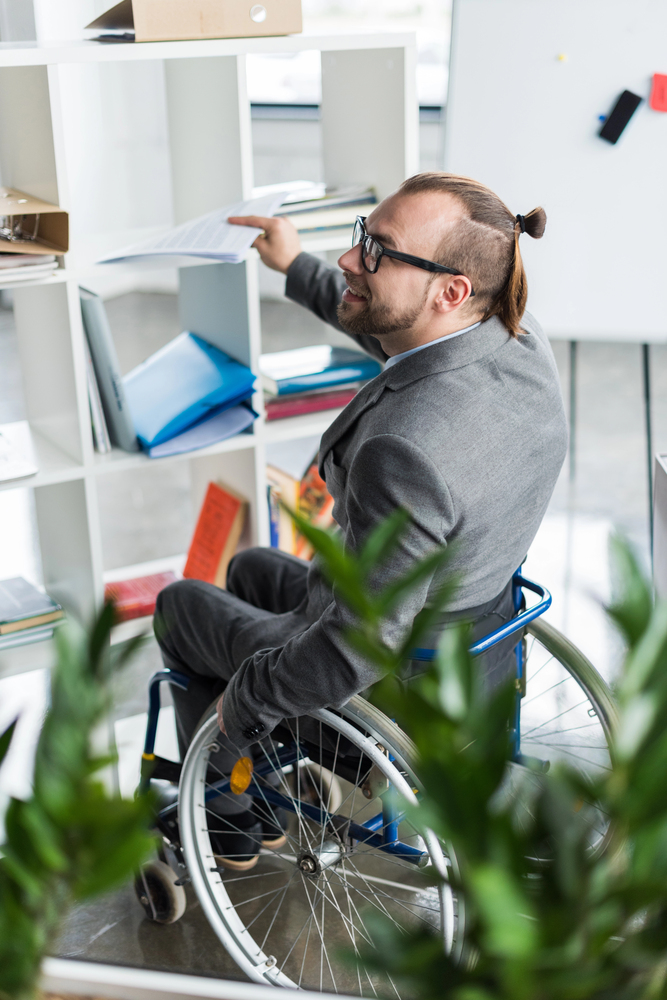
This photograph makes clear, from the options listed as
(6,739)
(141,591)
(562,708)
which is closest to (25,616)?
(141,591)

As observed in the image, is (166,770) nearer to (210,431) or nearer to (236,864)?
(236,864)

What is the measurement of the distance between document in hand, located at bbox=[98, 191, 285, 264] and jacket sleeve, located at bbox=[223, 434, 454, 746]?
59cm

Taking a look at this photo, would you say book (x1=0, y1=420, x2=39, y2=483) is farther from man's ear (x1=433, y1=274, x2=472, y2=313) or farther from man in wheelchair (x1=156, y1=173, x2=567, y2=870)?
man's ear (x1=433, y1=274, x2=472, y2=313)

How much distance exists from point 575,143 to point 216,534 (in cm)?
142

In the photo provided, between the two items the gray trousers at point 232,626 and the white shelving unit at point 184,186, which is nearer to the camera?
the gray trousers at point 232,626

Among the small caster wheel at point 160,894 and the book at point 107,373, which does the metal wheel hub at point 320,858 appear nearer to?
the small caster wheel at point 160,894

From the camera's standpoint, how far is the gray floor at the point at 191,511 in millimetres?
1748

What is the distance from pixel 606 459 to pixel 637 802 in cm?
365

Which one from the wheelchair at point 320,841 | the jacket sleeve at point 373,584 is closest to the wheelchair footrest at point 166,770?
the wheelchair at point 320,841

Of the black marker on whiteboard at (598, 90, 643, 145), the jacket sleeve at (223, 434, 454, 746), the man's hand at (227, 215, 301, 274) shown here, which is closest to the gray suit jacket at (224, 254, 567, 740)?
the jacket sleeve at (223, 434, 454, 746)

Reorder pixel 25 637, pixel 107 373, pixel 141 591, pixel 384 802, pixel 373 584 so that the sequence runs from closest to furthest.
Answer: pixel 373 584
pixel 384 802
pixel 107 373
pixel 25 637
pixel 141 591

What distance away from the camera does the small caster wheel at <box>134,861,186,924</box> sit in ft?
5.60

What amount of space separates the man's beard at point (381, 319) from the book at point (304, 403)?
540mm

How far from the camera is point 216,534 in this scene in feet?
7.43
